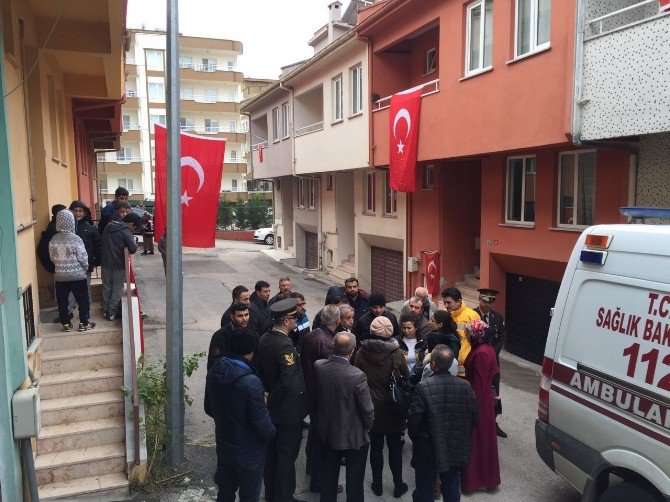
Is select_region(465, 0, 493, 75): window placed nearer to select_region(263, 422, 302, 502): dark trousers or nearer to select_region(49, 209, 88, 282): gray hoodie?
select_region(49, 209, 88, 282): gray hoodie

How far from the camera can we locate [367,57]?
604 inches

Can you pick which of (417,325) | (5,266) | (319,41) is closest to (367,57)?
(319,41)

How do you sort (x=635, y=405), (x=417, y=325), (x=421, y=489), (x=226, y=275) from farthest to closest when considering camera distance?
(x=226, y=275)
(x=417, y=325)
(x=421, y=489)
(x=635, y=405)

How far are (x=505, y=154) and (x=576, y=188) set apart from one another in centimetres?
186

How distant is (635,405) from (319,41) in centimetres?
2237

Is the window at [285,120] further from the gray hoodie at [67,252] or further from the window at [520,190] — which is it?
the gray hoodie at [67,252]

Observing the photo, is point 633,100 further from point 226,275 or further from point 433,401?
point 226,275

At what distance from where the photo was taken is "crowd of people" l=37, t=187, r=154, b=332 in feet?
21.5

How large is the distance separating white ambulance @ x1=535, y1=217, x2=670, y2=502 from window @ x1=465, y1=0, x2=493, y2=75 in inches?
269

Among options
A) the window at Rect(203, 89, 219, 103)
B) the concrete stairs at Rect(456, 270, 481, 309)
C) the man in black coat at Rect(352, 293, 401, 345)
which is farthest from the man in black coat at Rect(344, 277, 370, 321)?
the window at Rect(203, 89, 219, 103)

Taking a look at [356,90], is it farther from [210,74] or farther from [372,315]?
[210,74]

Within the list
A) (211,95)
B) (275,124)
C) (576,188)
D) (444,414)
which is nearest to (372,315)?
(444,414)

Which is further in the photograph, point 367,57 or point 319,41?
point 319,41

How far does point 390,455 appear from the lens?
5609 mm
